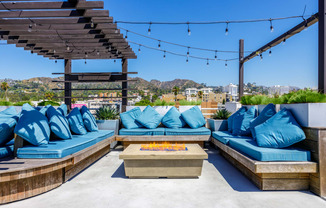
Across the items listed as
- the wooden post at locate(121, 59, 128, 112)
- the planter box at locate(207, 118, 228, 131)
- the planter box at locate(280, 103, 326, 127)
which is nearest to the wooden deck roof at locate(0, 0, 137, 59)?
the wooden post at locate(121, 59, 128, 112)

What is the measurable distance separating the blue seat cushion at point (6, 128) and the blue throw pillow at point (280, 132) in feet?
11.2

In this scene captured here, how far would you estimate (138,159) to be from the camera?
3201 millimetres

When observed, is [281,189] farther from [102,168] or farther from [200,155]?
[102,168]

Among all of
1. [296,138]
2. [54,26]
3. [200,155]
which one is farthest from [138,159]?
[54,26]

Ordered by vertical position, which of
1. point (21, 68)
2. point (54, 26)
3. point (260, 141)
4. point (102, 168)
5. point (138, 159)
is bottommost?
point (102, 168)

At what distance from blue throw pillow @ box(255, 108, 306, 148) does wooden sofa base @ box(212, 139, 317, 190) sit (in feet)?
1.07

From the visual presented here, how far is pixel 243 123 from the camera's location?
14.1ft

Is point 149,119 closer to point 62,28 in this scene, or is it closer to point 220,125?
point 220,125

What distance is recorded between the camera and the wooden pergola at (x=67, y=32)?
3842 millimetres

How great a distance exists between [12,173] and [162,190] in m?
1.68

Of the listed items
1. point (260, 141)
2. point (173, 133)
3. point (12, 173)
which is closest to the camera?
point (12, 173)

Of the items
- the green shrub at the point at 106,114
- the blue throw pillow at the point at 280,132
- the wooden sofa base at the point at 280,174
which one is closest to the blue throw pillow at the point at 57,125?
the green shrub at the point at 106,114

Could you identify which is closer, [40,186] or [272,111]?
[40,186]

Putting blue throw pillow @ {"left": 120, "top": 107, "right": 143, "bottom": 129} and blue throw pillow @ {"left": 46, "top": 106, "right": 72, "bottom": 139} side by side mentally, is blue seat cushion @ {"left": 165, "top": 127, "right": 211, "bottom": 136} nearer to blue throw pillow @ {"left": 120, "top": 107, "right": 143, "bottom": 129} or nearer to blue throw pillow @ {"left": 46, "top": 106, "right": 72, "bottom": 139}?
blue throw pillow @ {"left": 120, "top": 107, "right": 143, "bottom": 129}
